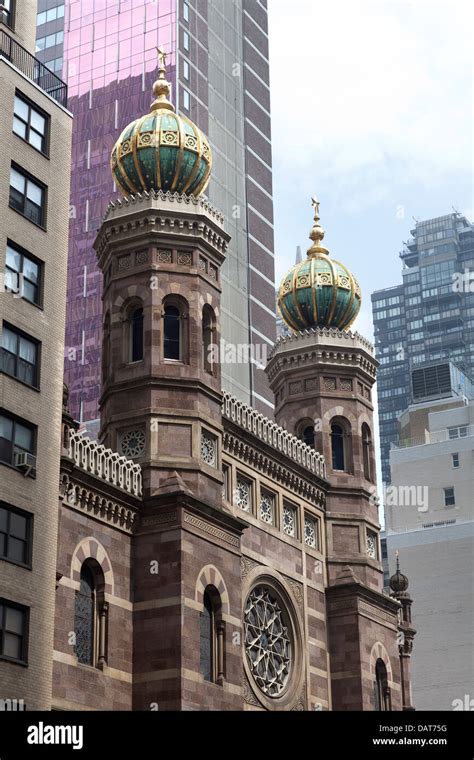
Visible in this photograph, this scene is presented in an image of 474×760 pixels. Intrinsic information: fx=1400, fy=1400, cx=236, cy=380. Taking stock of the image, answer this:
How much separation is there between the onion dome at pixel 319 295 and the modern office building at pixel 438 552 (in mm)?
36643

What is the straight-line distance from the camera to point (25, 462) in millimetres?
32875

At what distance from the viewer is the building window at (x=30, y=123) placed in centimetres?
3566

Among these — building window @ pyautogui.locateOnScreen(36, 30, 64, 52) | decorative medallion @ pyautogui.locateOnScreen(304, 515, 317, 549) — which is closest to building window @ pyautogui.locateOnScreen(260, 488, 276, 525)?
decorative medallion @ pyautogui.locateOnScreen(304, 515, 317, 549)

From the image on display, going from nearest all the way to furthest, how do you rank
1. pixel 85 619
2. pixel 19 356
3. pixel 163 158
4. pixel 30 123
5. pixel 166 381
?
1. pixel 19 356
2. pixel 30 123
3. pixel 85 619
4. pixel 166 381
5. pixel 163 158

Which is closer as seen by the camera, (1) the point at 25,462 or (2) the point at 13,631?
(2) the point at 13,631

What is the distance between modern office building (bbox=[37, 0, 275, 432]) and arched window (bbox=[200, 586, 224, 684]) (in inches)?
2360

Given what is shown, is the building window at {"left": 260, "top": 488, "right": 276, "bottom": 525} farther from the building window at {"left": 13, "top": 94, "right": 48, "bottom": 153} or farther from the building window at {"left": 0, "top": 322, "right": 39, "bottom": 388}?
the building window at {"left": 13, "top": 94, "right": 48, "bottom": 153}

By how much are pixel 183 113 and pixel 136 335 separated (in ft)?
209

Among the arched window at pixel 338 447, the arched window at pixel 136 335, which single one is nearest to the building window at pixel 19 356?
the arched window at pixel 136 335

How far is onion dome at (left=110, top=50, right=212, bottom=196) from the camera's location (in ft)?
145

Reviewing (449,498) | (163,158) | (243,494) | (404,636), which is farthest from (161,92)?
(449,498)

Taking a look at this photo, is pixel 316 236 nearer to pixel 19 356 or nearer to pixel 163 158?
pixel 163 158
